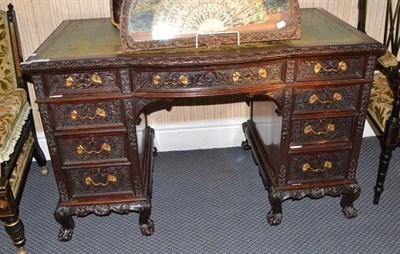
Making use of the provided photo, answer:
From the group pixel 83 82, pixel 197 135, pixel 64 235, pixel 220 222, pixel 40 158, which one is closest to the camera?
pixel 83 82

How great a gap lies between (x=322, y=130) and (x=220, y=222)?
69 centimetres

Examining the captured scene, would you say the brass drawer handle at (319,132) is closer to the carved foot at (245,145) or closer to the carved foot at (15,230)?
the carved foot at (245,145)

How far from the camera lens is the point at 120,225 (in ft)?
6.99

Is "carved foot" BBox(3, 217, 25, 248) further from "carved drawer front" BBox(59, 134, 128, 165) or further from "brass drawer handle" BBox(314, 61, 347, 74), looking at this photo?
"brass drawer handle" BBox(314, 61, 347, 74)

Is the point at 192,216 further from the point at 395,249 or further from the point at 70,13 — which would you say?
the point at 70,13

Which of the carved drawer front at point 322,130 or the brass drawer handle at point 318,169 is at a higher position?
the carved drawer front at point 322,130

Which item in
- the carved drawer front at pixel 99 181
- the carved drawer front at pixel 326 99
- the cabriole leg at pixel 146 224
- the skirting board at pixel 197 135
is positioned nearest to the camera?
the carved drawer front at pixel 326 99

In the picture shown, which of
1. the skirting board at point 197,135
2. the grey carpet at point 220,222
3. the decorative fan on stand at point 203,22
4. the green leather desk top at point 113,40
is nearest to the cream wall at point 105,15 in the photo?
the skirting board at point 197,135

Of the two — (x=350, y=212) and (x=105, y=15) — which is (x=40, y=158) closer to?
(x=105, y=15)

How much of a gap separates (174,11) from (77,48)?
435 mm

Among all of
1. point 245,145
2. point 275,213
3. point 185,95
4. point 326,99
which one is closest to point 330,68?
point 326,99

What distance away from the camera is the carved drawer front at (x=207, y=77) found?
167cm

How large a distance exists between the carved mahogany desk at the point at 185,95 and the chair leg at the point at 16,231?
179mm

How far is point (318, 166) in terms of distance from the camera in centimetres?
198
